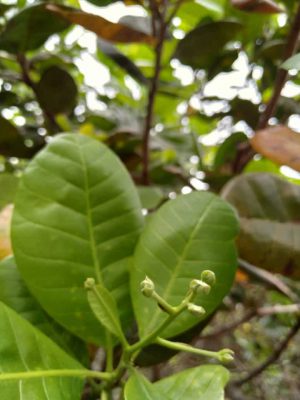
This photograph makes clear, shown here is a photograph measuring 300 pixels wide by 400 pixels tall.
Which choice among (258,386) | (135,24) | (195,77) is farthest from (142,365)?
(258,386)

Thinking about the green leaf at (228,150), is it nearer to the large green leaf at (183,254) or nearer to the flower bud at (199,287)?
the large green leaf at (183,254)

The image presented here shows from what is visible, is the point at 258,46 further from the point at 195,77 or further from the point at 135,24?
the point at 135,24

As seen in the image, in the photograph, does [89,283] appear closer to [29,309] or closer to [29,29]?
[29,309]

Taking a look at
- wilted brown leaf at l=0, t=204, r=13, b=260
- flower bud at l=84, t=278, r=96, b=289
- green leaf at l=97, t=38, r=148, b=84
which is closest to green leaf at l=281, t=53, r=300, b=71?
flower bud at l=84, t=278, r=96, b=289

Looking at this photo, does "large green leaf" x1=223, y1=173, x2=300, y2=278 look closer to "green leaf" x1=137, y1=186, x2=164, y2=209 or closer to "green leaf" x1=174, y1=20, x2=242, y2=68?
"green leaf" x1=137, y1=186, x2=164, y2=209

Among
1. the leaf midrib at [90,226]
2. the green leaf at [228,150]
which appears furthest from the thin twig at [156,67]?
the leaf midrib at [90,226]

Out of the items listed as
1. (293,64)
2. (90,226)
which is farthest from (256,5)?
(90,226)
